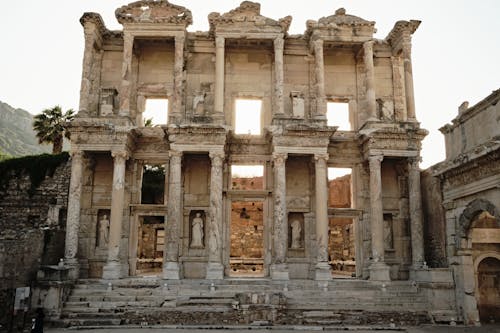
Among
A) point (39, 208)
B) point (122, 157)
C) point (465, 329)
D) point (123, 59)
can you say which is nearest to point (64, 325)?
point (122, 157)

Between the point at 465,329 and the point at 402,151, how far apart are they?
23.7 feet

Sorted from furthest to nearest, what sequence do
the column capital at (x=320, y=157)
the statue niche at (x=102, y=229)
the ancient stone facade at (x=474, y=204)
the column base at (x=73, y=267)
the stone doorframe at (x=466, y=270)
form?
the statue niche at (x=102, y=229), the column capital at (x=320, y=157), the column base at (x=73, y=267), the stone doorframe at (x=466, y=270), the ancient stone facade at (x=474, y=204)

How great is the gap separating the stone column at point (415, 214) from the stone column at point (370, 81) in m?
2.46

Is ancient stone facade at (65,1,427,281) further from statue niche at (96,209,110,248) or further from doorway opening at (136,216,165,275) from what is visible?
doorway opening at (136,216,165,275)

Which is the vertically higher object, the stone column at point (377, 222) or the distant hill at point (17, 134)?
the distant hill at point (17, 134)

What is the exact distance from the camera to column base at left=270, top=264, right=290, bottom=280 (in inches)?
656

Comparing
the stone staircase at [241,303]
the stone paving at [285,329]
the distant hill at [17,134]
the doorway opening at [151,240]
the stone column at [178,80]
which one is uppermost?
the distant hill at [17,134]

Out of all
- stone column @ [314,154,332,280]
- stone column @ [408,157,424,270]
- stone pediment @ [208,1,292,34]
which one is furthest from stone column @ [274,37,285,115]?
stone column @ [408,157,424,270]

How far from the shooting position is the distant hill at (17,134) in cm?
8289

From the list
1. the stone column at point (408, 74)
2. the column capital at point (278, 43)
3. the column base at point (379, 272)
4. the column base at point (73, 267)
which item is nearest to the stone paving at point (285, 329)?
the column base at point (73, 267)

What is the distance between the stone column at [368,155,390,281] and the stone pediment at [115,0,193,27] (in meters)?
9.60

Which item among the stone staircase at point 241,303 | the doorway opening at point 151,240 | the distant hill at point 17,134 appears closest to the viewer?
the stone staircase at point 241,303

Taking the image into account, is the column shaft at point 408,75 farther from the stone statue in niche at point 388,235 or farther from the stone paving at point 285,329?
the stone paving at point 285,329

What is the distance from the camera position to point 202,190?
62.1 ft
